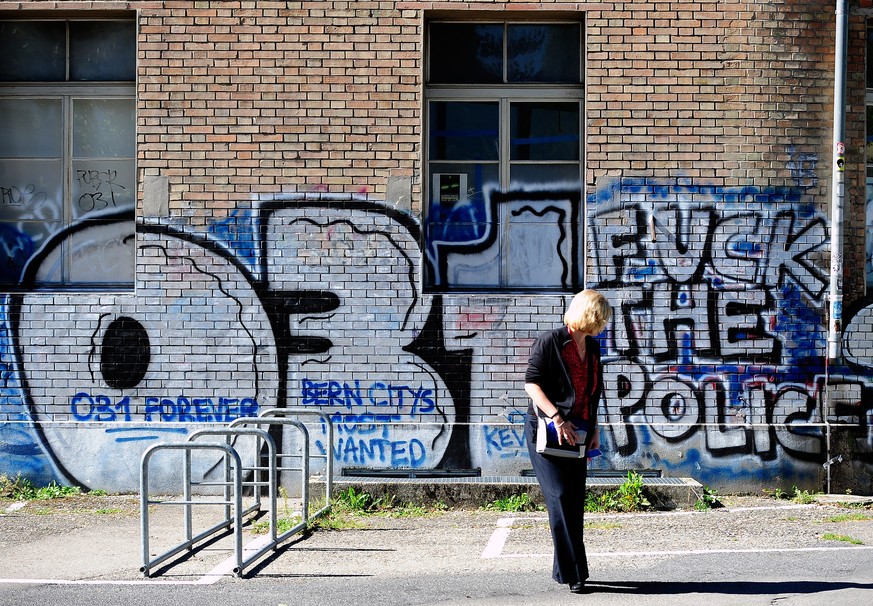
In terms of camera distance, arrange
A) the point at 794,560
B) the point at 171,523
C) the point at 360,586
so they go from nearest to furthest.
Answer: the point at 360,586 < the point at 794,560 < the point at 171,523

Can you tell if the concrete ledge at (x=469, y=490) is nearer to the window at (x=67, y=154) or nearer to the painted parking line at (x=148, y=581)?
the painted parking line at (x=148, y=581)

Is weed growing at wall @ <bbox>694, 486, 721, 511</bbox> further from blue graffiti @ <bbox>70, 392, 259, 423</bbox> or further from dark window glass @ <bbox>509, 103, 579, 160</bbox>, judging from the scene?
blue graffiti @ <bbox>70, 392, 259, 423</bbox>

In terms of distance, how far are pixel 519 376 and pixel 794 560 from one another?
131 inches

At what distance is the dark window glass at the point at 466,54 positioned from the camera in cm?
990

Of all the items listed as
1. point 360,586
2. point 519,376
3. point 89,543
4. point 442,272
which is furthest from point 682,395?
point 89,543

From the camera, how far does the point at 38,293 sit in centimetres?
970

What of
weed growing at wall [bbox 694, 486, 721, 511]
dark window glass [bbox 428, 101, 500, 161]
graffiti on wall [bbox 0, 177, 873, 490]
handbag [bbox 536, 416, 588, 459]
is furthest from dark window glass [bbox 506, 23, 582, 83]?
handbag [bbox 536, 416, 588, 459]

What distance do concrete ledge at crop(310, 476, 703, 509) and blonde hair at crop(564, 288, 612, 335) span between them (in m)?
3.03

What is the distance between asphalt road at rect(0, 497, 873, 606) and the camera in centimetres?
602

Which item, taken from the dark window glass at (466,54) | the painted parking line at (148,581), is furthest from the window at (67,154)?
the painted parking line at (148,581)

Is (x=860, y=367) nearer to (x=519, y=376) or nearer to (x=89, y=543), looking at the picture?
(x=519, y=376)

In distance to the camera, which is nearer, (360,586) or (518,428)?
(360,586)

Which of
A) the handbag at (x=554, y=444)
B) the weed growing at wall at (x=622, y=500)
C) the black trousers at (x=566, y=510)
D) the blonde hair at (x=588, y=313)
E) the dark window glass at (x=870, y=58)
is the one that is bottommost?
the weed growing at wall at (x=622, y=500)

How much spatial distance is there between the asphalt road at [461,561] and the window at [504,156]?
2.51 metres
